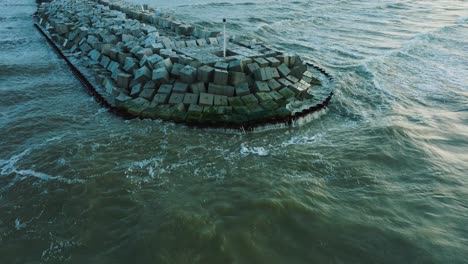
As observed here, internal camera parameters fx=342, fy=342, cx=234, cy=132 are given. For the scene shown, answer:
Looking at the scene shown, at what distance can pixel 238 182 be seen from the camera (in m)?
6.50

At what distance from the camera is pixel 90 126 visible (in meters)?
8.52

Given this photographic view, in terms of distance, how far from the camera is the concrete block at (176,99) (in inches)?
352

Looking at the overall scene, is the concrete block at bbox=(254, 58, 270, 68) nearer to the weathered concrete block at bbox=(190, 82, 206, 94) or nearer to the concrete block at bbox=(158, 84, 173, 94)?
the weathered concrete block at bbox=(190, 82, 206, 94)

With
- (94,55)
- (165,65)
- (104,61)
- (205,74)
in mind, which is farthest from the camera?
(94,55)

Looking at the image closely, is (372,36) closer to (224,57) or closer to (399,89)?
(399,89)

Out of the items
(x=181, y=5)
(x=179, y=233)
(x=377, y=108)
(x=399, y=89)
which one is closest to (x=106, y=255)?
(x=179, y=233)

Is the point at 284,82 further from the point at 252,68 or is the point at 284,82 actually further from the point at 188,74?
the point at 188,74

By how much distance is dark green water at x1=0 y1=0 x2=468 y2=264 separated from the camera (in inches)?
203

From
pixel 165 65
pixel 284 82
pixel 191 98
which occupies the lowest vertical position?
pixel 191 98

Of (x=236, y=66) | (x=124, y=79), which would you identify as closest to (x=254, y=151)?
(x=236, y=66)

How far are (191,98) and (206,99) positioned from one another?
415mm

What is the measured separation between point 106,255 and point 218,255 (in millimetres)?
1617

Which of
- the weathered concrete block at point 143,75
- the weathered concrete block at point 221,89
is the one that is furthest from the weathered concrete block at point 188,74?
the weathered concrete block at point 143,75

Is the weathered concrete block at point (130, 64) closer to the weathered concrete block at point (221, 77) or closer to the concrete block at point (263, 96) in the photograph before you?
the weathered concrete block at point (221, 77)
